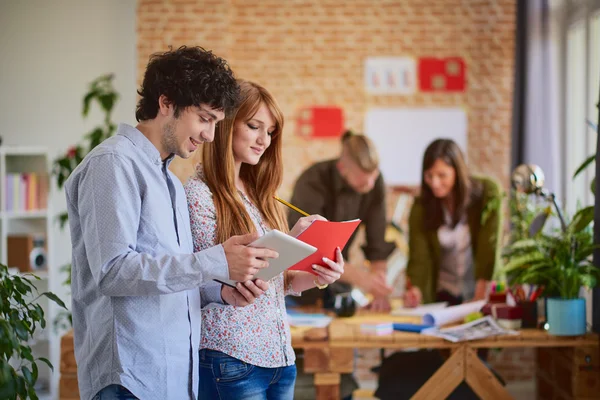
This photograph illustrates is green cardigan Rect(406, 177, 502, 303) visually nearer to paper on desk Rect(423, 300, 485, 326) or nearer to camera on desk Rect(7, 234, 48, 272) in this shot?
paper on desk Rect(423, 300, 485, 326)

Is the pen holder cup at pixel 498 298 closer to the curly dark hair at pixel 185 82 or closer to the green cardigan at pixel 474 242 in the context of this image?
the green cardigan at pixel 474 242

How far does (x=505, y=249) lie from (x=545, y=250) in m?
0.32

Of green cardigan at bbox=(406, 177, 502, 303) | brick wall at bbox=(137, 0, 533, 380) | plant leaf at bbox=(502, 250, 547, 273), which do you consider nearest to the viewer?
plant leaf at bbox=(502, 250, 547, 273)

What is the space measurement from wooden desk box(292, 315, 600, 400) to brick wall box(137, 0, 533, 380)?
254 centimetres

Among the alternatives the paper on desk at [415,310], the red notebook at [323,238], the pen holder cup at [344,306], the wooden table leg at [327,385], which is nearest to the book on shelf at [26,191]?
the pen holder cup at [344,306]

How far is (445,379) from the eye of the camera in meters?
3.29

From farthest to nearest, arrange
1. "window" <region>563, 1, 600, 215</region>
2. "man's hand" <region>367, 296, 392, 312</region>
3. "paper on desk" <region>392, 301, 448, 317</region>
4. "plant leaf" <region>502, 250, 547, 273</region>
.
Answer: "window" <region>563, 1, 600, 215</region>, "man's hand" <region>367, 296, 392, 312</region>, "paper on desk" <region>392, 301, 448, 317</region>, "plant leaf" <region>502, 250, 547, 273</region>

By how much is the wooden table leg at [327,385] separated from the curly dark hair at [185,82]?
1.69m

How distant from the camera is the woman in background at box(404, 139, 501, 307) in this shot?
162 inches

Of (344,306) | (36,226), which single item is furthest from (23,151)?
(344,306)

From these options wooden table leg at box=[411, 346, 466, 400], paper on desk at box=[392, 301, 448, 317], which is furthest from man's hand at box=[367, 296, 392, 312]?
wooden table leg at box=[411, 346, 466, 400]

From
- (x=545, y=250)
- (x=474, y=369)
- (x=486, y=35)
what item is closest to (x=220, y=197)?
(x=474, y=369)

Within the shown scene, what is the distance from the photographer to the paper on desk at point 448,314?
3.51 meters

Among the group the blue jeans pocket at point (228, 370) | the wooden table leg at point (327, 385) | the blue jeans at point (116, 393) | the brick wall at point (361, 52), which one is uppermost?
the brick wall at point (361, 52)
